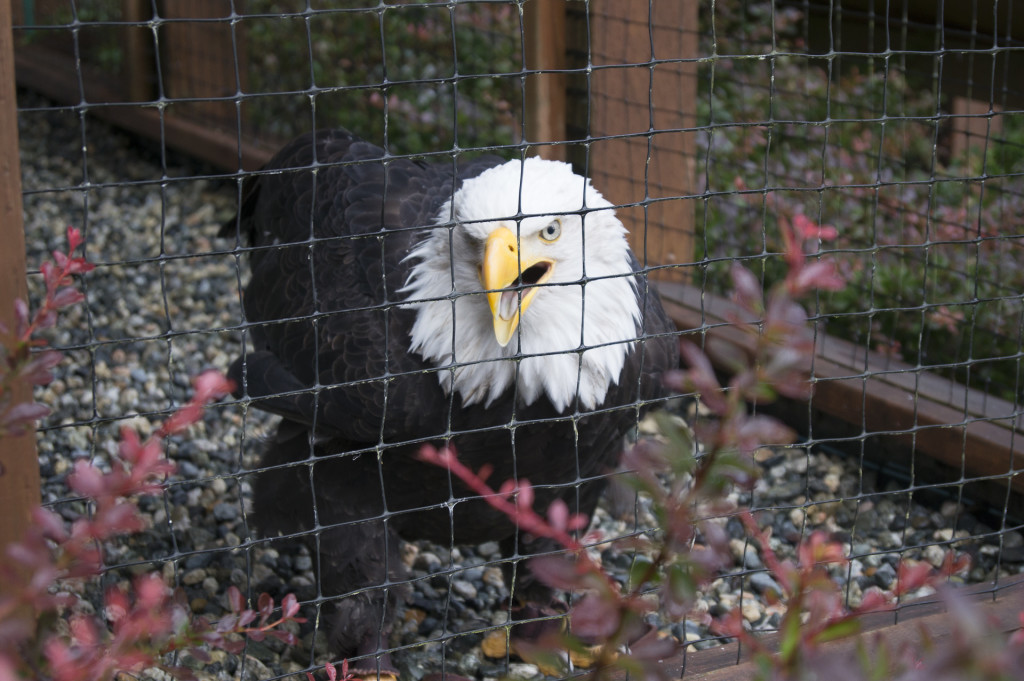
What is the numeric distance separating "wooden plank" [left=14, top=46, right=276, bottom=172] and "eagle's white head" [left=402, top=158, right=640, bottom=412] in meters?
2.23

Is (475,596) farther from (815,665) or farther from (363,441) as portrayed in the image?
(815,665)

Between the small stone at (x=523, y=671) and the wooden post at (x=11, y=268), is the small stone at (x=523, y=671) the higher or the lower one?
the lower one

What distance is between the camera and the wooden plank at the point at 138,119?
500 centimetres

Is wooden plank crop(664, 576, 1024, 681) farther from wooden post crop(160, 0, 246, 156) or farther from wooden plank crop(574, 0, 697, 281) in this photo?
wooden post crop(160, 0, 246, 156)

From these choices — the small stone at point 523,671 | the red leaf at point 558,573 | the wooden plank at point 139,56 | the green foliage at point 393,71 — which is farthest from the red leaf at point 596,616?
the wooden plank at point 139,56

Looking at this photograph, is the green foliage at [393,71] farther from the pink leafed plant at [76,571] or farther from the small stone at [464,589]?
the pink leafed plant at [76,571]

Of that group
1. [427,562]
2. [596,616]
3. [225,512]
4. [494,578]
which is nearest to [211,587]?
[225,512]

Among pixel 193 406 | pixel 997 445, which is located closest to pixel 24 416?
pixel 193 406

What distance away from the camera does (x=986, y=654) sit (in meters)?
0.58

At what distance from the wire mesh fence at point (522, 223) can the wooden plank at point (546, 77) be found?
0.01 metres

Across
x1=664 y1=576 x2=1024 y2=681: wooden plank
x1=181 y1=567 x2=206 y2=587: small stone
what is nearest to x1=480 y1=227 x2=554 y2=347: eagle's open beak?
x1=664 y1=576 x2=1024 y2=681: wooden plank

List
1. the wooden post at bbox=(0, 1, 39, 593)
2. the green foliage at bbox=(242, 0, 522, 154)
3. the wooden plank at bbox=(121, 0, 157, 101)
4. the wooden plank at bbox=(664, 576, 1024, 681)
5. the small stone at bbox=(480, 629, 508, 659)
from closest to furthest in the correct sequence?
the wooden post at bbox=(0, 1, 39, 593) < the wooden plank at bbox=(664, 576, 1024, 681) < the small stone at bbox=(480, 629, 508, 659) < the green foliage at bbox=(242, 0, 522, 154) < the wooden plank at bbox=(121, 0, 157, 101)

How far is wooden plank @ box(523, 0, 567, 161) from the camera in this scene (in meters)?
3.45

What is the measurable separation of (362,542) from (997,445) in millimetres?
1715
